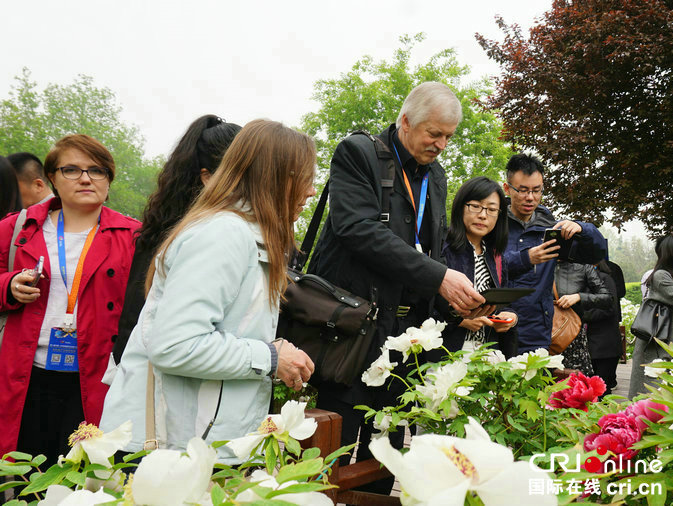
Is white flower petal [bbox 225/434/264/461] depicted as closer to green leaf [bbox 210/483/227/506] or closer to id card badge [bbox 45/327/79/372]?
green leaf [bbox 210/483/227/506]

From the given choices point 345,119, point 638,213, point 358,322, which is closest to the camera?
point 358,322

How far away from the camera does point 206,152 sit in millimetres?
2400

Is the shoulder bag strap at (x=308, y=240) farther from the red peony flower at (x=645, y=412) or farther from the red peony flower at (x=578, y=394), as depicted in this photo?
the red peony flower at (x=645, y=412)

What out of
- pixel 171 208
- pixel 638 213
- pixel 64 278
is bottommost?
pixel 64 278

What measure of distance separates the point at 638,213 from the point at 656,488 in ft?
31.9

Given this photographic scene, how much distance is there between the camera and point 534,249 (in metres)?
3.29

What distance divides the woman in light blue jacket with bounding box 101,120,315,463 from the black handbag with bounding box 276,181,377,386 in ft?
1.64

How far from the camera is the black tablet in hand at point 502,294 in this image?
2.33 meters

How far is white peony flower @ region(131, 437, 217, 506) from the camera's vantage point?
1.94 feet

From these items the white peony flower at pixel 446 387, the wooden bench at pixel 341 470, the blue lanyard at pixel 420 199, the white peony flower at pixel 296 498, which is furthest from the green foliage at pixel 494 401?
the blue lanyard at pixel 420 199

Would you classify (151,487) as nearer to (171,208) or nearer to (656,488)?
(656,488)

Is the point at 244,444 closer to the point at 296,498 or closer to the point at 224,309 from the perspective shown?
the point at 296,498

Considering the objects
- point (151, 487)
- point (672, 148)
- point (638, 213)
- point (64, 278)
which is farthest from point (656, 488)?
point (638, 213)

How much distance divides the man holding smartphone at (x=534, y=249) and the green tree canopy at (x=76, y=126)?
101ft
